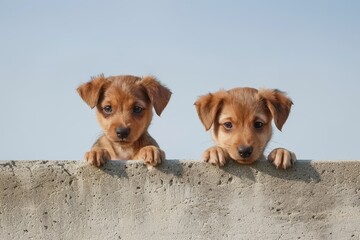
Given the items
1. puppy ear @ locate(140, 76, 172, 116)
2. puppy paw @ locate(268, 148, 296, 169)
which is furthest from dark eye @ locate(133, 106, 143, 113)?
puppy paw @ locate(268, 148, 296, 169)

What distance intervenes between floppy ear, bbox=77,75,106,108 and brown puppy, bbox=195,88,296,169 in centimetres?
125

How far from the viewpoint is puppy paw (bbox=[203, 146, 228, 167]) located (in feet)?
17.4

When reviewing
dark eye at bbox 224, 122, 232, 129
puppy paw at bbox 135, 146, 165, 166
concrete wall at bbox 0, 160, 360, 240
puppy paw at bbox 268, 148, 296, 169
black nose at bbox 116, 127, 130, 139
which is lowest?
concrete wall at bbox 0, 160, 360, 240

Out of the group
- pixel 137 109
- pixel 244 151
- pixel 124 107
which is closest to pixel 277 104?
pixel 244 151

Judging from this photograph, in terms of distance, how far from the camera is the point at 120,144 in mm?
6434

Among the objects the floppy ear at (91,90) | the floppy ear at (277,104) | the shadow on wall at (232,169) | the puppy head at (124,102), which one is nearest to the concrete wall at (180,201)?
the shadow on wall at (232,169)

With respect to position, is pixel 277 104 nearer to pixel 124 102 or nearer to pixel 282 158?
pixel 282 158

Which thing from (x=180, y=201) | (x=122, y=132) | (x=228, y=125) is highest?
(x=228, y=125)

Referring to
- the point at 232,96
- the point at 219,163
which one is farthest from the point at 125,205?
the point at 232,96

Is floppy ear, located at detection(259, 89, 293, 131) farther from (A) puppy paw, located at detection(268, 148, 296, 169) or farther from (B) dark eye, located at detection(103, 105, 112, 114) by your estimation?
(B) dark eye, located at detection(103, 105, 112, 114)

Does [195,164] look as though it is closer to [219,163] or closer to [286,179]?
[219,163]

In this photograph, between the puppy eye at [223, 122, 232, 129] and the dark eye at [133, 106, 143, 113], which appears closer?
the puppy eye at [223, 122, 232, 129]

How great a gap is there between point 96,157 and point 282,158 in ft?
5.94

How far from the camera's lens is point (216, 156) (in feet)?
17.5
